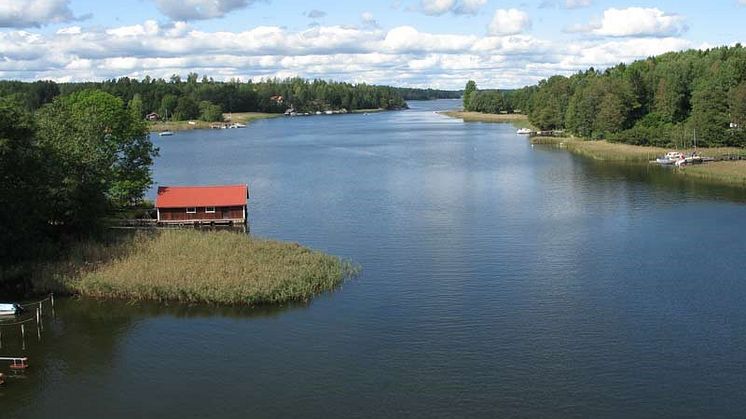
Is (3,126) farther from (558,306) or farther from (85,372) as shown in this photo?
(558,306)

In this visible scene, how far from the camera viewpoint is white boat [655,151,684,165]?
80919 mm

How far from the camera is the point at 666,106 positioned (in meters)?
99.1

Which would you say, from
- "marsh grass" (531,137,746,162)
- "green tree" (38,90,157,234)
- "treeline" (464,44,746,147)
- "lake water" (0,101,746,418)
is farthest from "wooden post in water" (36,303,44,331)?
"treeline" (464,44,746,147)

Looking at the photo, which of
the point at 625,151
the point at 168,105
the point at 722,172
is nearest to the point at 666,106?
the point at 625,151

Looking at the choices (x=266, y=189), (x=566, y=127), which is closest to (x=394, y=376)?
(x=266, y=189)

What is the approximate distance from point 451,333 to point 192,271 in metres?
12.3

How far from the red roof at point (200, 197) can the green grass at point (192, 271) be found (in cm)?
782

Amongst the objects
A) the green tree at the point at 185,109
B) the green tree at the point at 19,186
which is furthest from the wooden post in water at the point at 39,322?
the green tree at the point at 185,109

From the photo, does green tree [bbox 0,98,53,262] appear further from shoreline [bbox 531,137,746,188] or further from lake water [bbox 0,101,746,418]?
shoreline [bbox 531,137,746,188]

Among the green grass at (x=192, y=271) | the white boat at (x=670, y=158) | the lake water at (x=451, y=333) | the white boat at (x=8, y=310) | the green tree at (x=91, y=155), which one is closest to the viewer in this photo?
the lake water at (x=451, y=333)

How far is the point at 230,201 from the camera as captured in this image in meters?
47.7

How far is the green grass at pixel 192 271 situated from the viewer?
1303 inches

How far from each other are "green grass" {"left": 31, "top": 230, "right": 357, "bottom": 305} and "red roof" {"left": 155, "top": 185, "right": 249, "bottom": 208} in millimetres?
7820

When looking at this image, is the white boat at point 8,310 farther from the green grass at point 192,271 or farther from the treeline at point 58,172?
the treeline at point 58,172
